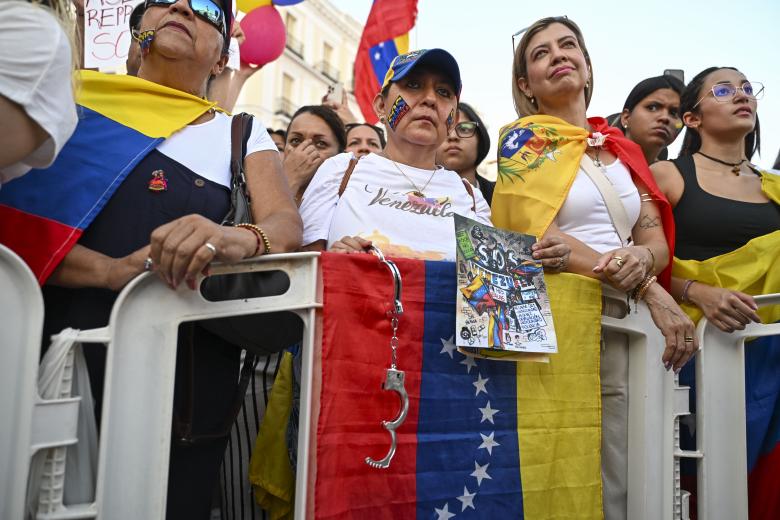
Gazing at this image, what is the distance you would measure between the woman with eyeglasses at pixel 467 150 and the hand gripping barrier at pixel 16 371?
2.86 meters

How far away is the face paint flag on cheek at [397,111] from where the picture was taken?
9.37ft

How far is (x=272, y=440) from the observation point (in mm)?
2629

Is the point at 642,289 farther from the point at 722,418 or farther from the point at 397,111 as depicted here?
the point at 397,111

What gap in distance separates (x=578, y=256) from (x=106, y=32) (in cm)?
260

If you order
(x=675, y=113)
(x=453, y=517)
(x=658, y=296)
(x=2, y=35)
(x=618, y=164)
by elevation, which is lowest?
(x=453, y=517)

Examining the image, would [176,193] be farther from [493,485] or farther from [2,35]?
[493,485]

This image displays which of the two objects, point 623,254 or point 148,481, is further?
point 623,254

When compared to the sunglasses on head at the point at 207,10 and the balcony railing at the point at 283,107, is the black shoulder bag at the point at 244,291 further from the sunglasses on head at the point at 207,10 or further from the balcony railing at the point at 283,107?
the balcony railing at the point at 283,107

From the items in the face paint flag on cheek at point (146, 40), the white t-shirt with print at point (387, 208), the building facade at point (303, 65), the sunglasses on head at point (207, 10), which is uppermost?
the building facade at point (303, 65)

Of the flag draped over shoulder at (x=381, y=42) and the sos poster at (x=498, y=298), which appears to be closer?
the sos poster at (x=498, y=298)

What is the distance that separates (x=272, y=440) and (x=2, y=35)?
168 centimetres

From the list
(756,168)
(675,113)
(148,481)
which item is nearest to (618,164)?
(756,168)

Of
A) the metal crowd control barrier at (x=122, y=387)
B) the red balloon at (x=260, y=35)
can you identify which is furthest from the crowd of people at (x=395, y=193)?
the red balloon at (x=260, y=35)

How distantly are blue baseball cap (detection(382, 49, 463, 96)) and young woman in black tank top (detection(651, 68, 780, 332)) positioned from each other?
1100 millimetres
